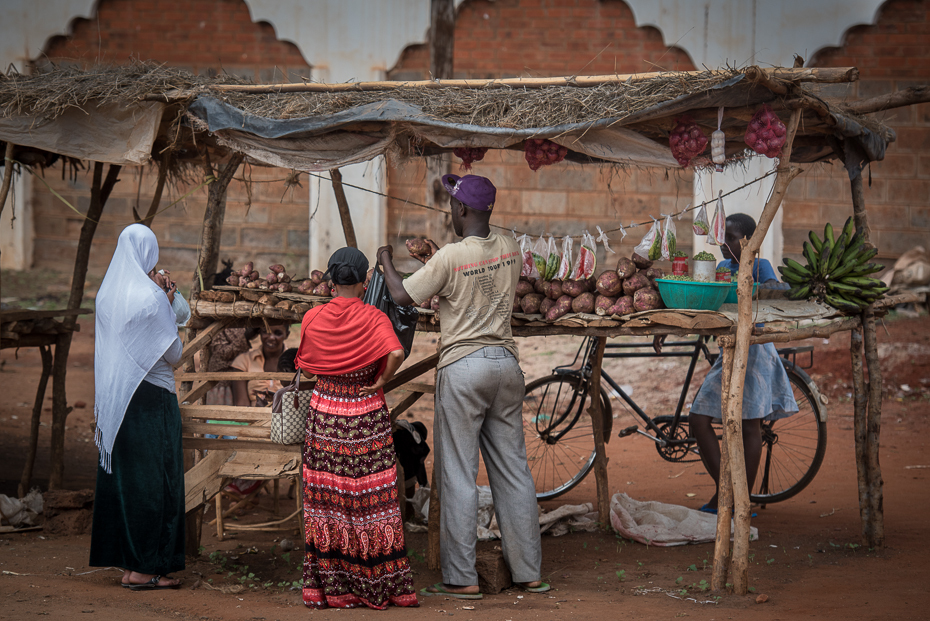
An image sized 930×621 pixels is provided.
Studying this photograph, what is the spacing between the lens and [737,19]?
10758 mm

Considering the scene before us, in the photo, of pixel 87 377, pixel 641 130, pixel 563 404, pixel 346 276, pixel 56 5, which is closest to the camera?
pixel 346 276

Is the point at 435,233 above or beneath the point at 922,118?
beneath

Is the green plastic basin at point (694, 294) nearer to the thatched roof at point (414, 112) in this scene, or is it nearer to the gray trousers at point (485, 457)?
the thatched roof at point (414, 112)

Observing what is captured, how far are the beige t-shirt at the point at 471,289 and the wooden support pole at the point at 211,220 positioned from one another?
6.80 ft

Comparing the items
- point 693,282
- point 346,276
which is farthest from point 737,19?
point 346,276

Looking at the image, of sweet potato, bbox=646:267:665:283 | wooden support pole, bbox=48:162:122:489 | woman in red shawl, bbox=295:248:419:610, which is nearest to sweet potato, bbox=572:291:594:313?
sweet potato, bbox=646:267:665:283

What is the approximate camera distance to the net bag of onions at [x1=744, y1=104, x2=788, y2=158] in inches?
159

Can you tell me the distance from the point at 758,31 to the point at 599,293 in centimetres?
781

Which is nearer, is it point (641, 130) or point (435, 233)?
point (641, 130)

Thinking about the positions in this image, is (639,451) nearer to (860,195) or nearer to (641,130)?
(860,195)

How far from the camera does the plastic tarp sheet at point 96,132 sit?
4.82 metres

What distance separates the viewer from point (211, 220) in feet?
17.8

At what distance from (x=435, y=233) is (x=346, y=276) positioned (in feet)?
24.3

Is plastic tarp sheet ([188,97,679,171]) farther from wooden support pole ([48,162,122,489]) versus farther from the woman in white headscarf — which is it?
wooden support pole ([48,162,122,489])
